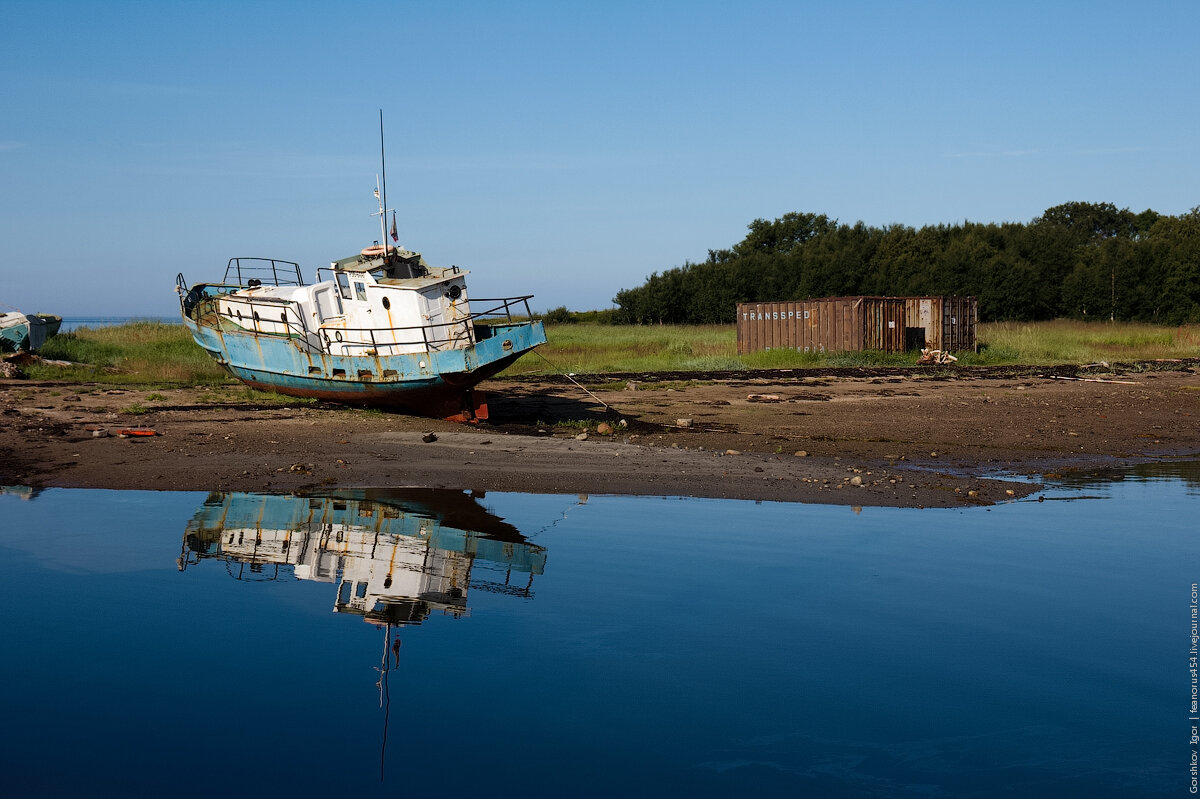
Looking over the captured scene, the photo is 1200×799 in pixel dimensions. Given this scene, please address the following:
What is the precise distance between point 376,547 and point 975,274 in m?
56.2

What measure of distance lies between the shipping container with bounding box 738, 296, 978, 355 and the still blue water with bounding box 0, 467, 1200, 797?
26595 millimetres

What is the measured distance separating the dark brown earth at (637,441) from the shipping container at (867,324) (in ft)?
40.1

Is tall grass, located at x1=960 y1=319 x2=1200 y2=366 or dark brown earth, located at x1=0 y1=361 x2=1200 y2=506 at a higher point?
tall grass, located at x1=960 y1=319 x2=1200 y2=366

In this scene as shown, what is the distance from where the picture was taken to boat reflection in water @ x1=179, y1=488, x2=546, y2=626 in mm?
9352

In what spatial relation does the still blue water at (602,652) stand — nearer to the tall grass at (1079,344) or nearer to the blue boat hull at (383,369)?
the blue boat hull at (383,369)

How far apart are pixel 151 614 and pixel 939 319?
117 feet

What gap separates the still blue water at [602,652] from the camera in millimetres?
5953

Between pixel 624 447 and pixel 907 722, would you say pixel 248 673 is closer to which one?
pixel 907 722

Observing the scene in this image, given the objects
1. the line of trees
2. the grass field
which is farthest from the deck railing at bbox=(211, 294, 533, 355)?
the line of trees

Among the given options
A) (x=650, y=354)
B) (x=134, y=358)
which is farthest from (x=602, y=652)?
(x=650, y=354)

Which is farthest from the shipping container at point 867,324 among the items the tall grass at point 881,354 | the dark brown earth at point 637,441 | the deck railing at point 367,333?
the deck railing at point 367,333

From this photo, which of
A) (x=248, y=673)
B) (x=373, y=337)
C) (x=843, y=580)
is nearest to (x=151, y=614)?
(x=248, y=673)

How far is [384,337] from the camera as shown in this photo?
21016mm

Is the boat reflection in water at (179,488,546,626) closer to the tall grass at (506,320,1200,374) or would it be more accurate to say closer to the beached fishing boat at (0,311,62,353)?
the tall grass at (506,320,1200,374)
